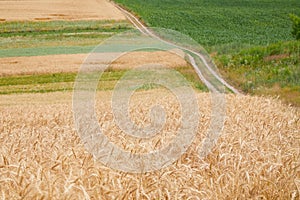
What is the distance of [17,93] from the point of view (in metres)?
30.2

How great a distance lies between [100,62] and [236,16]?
1469 inches

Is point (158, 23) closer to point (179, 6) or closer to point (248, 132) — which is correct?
point (179, 6)

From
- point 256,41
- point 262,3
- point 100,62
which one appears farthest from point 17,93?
point 262,3

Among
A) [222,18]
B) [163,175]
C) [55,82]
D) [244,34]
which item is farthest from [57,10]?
[163,175]

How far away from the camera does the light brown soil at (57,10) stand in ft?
230

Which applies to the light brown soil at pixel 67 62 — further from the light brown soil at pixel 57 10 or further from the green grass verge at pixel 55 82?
the light brown soil at pixel 57 10

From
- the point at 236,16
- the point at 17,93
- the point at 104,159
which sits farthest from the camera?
the point at 236,16

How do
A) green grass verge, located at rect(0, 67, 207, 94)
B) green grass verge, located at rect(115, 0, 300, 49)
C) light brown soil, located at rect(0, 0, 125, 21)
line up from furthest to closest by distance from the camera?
light brown soil, located at rect(0, 0, 125, 21) < green grass verge, located at rect(115, 0, 300, 49) < green grass verge, located at rect(0, 67, 207, 94)

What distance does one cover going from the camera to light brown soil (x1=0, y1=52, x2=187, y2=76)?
125ft

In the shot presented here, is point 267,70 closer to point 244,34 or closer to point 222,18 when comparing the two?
point 244,34

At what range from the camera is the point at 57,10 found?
2948 inches

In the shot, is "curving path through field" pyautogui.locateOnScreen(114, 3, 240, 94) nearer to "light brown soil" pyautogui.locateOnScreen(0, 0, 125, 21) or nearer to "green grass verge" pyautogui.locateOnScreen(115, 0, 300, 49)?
"green grass verge" pyautogui.locateOnScreen(115, 0, 300, 49)

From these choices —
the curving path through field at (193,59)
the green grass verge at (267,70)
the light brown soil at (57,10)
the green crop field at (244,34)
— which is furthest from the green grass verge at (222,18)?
the green grass verge at (267,70)

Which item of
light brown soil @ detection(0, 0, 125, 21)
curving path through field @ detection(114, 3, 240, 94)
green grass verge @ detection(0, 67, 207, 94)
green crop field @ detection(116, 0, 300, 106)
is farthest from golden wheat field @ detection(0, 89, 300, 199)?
light brown soil @ detection(0, 0, 125, 21)
